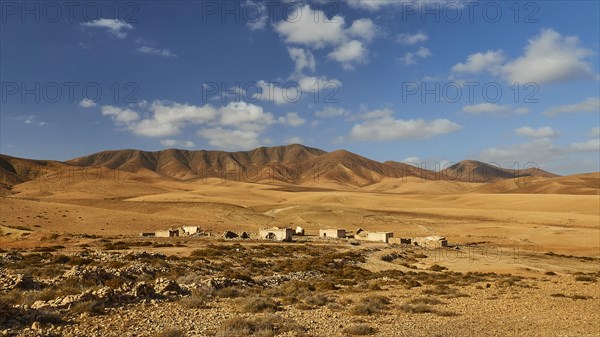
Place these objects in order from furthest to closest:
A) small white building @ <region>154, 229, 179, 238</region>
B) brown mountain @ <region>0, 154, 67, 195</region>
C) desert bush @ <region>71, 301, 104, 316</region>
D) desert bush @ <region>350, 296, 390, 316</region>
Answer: brown mountain @ <region>0, 154, 67, 195</region> → small white building @ <region>154, 229, 179, 238</region> → desert bush @ <region>350, 296, 390, 316</region> → desert bush @ <region>71, 301, 104, 316</region>

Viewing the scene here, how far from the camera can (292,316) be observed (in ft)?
47.3

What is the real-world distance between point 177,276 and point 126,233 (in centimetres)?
3577

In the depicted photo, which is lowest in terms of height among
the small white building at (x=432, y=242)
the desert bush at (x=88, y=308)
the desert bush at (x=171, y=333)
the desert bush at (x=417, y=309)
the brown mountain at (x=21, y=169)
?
the small white building at (x=432, y=242)

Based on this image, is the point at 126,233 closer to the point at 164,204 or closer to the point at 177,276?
the point at 164,204

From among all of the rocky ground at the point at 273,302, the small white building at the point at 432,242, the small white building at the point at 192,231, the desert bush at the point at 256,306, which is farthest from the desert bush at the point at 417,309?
the small white building at the point at 192,231

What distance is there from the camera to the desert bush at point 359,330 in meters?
12.5

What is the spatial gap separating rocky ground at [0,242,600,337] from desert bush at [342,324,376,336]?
0.09 ft

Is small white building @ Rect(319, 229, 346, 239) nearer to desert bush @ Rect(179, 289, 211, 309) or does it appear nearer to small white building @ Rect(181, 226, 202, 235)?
small white building @ Rect(181, 226, 202, 235)

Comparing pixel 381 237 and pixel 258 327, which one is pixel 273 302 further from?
pixel 381 237

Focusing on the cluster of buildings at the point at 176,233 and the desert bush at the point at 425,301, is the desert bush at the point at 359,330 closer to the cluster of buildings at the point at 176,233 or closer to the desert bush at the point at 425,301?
the desert bush at the point at 425,301

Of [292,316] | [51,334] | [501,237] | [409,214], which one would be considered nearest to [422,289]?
[292,316]

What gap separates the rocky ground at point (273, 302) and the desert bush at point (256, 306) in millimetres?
36

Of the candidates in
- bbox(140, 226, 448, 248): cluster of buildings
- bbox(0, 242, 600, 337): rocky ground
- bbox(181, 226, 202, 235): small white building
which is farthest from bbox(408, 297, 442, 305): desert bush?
bbox(181, 226, 202, 235): small white building

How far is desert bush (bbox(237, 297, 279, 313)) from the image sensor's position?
14906 mm
